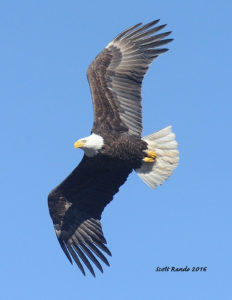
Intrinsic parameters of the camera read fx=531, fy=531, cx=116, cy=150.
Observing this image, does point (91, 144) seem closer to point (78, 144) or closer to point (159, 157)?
point (78, 144)

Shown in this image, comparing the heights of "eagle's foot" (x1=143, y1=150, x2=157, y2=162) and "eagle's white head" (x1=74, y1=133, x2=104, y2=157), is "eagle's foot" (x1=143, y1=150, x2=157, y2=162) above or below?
below

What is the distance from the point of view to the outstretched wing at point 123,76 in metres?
7.21

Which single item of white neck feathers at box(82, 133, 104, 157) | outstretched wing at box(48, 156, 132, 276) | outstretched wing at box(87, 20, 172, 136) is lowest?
outstretched wing at box(48, 156, 132, 276)

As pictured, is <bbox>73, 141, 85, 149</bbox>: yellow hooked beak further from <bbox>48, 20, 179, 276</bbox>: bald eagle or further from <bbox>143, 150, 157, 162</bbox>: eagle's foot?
<bbox>143, 150, 157, 162</bbox>: eagle's foot

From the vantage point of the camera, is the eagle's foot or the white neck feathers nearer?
the white neck feathers

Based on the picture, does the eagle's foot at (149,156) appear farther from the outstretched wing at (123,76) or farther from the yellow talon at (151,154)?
the outstretched wing at (123,76)

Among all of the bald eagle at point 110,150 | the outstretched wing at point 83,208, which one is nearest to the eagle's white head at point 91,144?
the bald eagle at point 110,150

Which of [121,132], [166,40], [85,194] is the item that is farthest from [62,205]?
[166,40]

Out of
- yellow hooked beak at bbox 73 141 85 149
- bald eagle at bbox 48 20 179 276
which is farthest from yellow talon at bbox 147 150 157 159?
yellow hooked beak at bbox 73 141 85 149

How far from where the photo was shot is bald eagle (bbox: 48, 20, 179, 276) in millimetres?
7062

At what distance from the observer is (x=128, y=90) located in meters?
7.31

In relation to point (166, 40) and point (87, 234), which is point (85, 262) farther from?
point (166, 40)

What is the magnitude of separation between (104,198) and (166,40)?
2.41m

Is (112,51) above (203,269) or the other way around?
above
